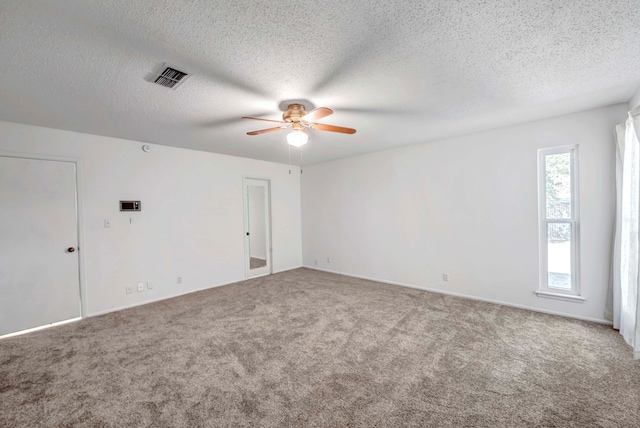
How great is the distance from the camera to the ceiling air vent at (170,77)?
1.98 m

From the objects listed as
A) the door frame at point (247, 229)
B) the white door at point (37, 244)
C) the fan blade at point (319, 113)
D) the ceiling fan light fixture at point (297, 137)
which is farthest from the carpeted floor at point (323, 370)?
the fan blade at point (319, 113)

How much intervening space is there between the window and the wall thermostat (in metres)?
5.74

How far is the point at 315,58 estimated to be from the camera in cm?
189

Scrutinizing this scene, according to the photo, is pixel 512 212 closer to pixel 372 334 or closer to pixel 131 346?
pixel 372 334

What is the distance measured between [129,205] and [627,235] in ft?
20.2

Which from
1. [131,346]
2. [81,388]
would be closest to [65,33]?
[81,388]

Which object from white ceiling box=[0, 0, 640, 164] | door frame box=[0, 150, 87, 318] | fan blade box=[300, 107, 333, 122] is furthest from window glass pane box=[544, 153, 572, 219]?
door frame box=[0, 150, 87, 318]

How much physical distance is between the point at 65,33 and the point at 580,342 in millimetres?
4935

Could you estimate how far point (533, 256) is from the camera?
347cm

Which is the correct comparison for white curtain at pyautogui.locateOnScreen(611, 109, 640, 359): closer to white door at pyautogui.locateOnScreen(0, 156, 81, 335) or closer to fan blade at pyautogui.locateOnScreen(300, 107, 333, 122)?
fan blade at pyautogui.locateOnScreen(300, 107, 333, 122)

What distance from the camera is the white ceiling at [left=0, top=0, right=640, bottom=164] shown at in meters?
1.45

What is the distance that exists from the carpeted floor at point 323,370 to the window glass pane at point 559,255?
49 cm

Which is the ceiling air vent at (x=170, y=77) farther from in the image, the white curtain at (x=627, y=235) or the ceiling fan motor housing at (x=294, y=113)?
the white curtain at (x=627, y=235)

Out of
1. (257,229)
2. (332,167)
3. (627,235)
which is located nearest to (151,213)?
(257,229)
